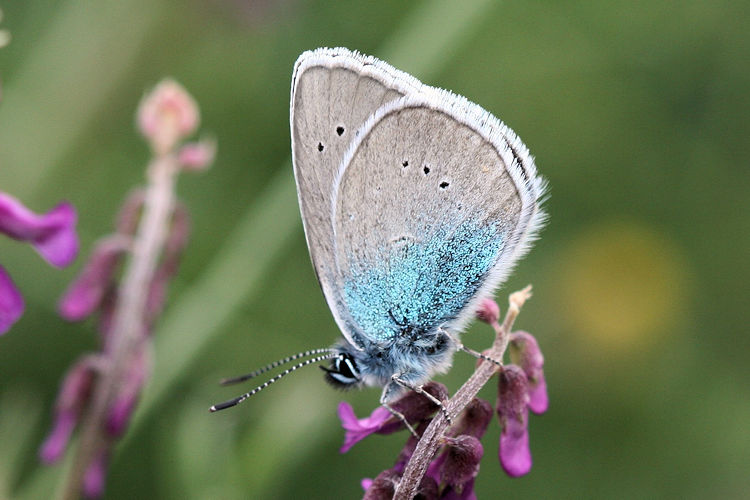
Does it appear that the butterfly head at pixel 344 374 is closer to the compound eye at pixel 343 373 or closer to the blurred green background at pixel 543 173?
the compound eye at pixel 343 373

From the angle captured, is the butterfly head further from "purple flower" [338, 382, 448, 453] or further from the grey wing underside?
"purple flower" [338, 382, 448, 453]

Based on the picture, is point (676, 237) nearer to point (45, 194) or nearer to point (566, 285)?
point (566, 285)

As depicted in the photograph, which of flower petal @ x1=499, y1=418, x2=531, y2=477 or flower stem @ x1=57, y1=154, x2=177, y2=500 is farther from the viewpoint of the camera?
flower stem @ x1=57, y1=154, x2=177, y2=500

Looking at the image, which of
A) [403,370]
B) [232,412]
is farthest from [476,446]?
[232,412]

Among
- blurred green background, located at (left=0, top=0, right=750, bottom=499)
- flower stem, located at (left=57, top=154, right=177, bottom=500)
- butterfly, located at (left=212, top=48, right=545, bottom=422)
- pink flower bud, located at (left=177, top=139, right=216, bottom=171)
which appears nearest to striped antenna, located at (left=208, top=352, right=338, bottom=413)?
butterfly, located at (left=212, top=48, right=545, bottom=422)

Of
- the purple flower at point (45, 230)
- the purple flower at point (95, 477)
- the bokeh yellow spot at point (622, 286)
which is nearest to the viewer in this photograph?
the purple flower at point (45, 230)

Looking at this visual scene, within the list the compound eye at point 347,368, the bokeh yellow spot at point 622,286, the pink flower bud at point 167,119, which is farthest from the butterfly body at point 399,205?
the bokeh yellow spot at point 622,286
